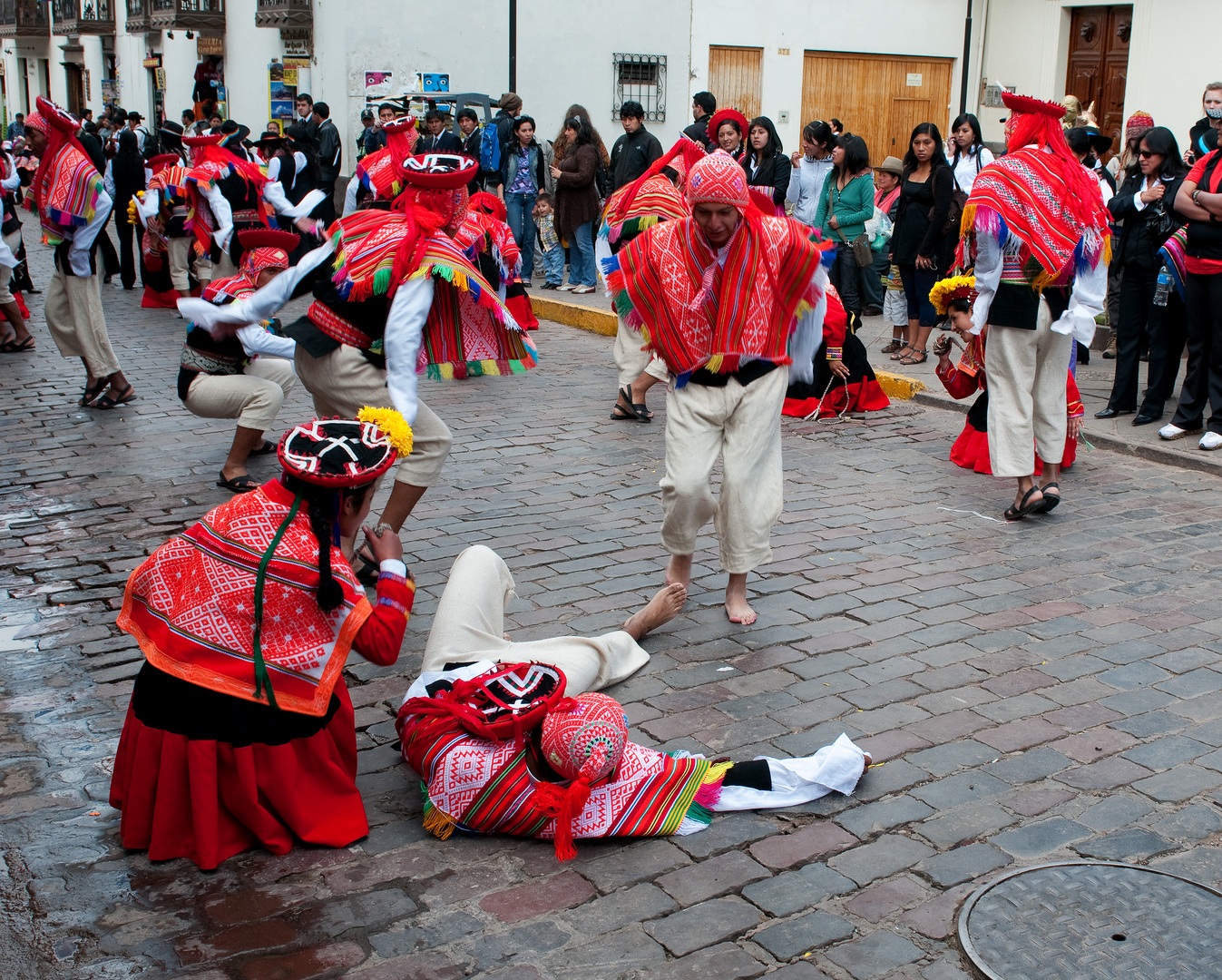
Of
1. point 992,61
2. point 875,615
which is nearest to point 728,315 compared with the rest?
point 875,615

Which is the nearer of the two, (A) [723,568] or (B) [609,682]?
(B) [609,682]

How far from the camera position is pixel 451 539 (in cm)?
613

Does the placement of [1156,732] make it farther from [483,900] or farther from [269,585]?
[269,585]

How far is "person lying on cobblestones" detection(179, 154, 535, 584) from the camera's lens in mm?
5035

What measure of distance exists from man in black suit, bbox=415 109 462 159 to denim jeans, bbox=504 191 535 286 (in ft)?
2.30

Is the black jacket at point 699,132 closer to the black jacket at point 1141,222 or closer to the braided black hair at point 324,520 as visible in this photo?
the black jacket at point 1141,222

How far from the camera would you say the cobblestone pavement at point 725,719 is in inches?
122

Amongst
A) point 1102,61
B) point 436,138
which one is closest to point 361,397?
point 436,138

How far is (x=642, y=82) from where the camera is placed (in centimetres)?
2255

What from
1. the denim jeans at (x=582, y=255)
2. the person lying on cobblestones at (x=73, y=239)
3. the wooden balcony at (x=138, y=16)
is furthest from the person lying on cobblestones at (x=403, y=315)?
the wooden balcony at (x=138, y=16)

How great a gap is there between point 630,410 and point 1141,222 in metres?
3.73

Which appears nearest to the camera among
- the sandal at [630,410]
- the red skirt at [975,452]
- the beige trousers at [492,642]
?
the beige trousers at [492,642]

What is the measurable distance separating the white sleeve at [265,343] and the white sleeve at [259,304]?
0.33m

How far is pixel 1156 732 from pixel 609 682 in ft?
6.03
